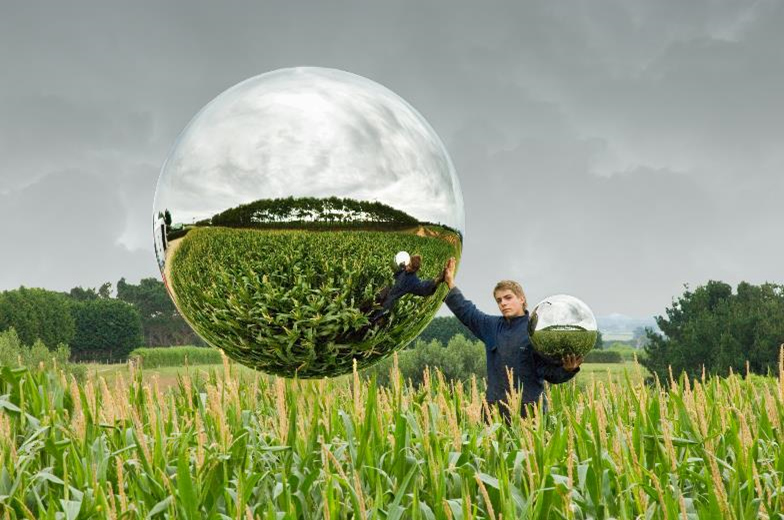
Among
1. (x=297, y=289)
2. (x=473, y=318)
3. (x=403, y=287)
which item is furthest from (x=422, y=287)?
(x=473, y=318)

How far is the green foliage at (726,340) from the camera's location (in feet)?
86.1

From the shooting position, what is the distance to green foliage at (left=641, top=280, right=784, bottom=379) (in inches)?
1033

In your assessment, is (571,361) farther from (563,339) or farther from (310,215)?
(310,215)

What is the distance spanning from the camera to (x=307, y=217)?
238cm

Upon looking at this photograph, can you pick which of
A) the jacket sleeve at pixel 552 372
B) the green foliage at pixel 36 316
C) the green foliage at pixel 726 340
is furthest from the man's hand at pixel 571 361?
the green foliage at pixel 36 316

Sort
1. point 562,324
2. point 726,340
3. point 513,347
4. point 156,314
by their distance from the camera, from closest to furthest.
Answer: point 562,324, point 513,347, point 726,340, point 156,314

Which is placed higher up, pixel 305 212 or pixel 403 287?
pixel 305 212

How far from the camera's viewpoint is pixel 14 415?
6.03 m

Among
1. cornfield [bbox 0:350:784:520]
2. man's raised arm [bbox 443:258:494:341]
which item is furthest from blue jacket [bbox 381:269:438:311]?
man's raised arm [bbox 443:258:494:341]

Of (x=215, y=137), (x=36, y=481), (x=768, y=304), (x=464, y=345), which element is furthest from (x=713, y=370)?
(x=215, y=137)

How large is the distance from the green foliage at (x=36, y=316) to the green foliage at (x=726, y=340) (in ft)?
152

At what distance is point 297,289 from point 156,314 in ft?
317

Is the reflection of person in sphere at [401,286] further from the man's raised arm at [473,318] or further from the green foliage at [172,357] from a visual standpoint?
the green foliage at [172,357]

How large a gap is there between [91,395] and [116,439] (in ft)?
1.27
